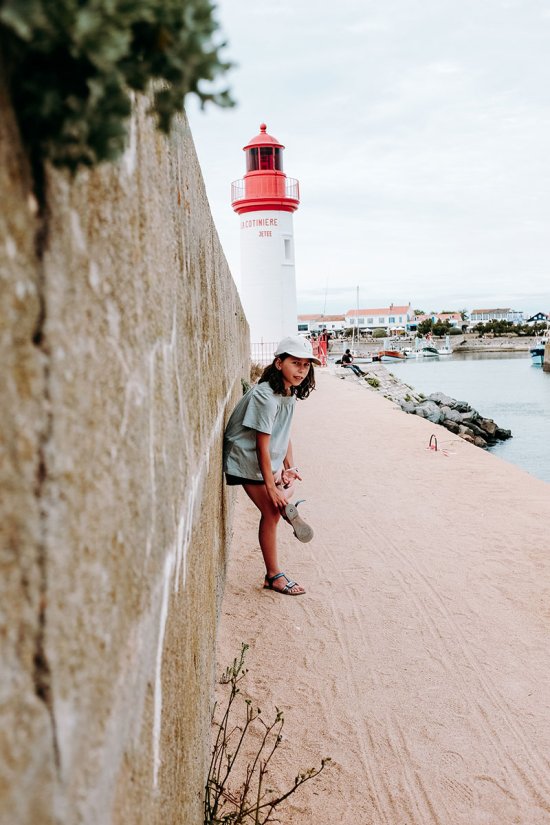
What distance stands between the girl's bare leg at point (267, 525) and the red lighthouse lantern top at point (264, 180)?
24647 millimetres

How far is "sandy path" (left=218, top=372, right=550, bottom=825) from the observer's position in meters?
3.30

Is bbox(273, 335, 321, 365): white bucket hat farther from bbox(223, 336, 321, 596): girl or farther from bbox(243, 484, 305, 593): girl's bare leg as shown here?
bbox(243, 484, 305, 593): girl's bare leg

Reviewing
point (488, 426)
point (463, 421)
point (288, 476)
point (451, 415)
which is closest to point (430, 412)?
point (451, 415)

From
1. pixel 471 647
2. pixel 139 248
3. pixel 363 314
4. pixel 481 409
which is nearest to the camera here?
pixel 139 248

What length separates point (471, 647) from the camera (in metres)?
4.64

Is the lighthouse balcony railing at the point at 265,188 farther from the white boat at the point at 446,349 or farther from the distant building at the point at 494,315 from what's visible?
the distant building at the point at 494,315

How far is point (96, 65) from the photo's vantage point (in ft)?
2.63

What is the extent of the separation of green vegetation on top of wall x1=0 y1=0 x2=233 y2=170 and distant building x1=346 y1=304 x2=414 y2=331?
136922 mm

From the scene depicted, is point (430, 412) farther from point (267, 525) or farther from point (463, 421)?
point (267, 525)

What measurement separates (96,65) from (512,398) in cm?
4055

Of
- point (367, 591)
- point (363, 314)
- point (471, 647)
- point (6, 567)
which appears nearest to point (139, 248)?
point (6, 567)

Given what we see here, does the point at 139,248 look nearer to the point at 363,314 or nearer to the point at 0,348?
the point at 0,348

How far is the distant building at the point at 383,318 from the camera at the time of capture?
138 metres

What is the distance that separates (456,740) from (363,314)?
455 feet
